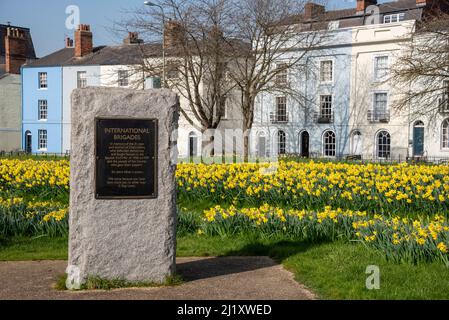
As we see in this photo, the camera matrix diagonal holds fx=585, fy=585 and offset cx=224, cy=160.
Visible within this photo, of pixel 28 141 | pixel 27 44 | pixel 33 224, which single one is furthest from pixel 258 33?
pixel 27 44

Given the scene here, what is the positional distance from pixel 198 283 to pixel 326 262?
1.76m

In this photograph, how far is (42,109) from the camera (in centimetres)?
4950

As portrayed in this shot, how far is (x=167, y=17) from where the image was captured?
29156 mm

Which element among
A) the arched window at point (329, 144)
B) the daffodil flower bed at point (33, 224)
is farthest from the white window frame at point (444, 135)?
the daffodil flower bed at point (33, 224)

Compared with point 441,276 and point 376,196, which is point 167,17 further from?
point 441,276

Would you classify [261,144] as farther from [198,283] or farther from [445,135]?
[198,283]

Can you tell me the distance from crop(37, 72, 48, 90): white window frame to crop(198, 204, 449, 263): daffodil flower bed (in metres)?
42.6

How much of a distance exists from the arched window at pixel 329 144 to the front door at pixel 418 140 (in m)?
5.84

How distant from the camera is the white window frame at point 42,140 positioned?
161 ft

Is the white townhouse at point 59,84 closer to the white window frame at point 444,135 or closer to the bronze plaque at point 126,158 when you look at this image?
the white window frame at point 444,135

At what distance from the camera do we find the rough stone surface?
6.71 metres

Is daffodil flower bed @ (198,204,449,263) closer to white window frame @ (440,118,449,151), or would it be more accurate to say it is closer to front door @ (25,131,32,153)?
white window frame @ (440,118,449,151)

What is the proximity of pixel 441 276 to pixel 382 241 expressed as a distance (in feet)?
3.96

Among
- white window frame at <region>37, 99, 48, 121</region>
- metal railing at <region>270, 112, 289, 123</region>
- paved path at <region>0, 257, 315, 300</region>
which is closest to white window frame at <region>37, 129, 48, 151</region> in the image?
white window frame at <region>37, 99, 48, 121</region>
